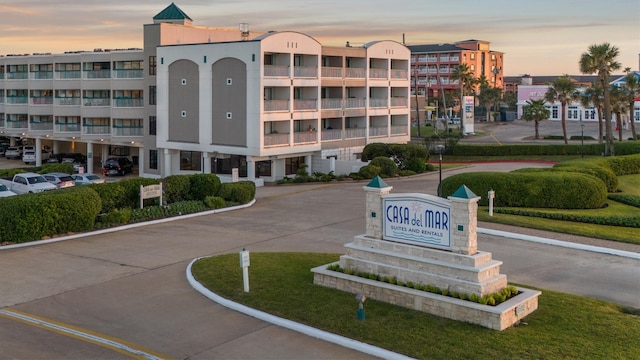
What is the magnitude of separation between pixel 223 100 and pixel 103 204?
19.1 meters

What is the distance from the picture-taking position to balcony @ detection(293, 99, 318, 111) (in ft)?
149

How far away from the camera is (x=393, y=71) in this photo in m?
54.8

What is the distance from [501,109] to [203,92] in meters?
86.6

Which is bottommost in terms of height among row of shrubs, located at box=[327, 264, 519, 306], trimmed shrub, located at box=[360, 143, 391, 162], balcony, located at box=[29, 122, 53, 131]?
row of shrubs, located at box=[327, 264, 519, 306]

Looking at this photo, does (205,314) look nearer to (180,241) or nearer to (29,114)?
(180,241)

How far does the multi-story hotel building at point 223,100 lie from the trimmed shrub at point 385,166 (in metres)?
3.62

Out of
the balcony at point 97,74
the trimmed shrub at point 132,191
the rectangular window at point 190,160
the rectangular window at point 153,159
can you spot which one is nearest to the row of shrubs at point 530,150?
the rectangular window at point 190,160

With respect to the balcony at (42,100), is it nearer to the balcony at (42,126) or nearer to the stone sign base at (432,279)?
the balcony at (42,126)

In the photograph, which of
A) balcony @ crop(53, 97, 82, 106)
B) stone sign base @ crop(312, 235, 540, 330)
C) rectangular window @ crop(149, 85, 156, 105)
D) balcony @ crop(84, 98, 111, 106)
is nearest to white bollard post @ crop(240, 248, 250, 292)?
stone sign base @ crop(312, 235, 540, 330)

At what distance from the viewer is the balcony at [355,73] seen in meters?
50.2

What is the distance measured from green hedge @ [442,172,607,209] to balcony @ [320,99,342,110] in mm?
19879

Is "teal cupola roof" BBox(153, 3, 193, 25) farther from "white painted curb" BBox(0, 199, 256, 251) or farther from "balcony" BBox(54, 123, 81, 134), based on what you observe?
"white painted curb" BBox(0, 199, 256, 251)

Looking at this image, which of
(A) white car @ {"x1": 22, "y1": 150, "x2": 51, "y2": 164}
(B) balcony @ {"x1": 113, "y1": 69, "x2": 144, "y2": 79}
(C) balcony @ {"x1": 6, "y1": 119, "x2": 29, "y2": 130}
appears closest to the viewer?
(B) balcony @ {"x1": 113, "y1": 69, "x2": 144, "y2": 79}

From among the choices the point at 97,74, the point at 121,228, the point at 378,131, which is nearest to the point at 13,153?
the point at 97,74
